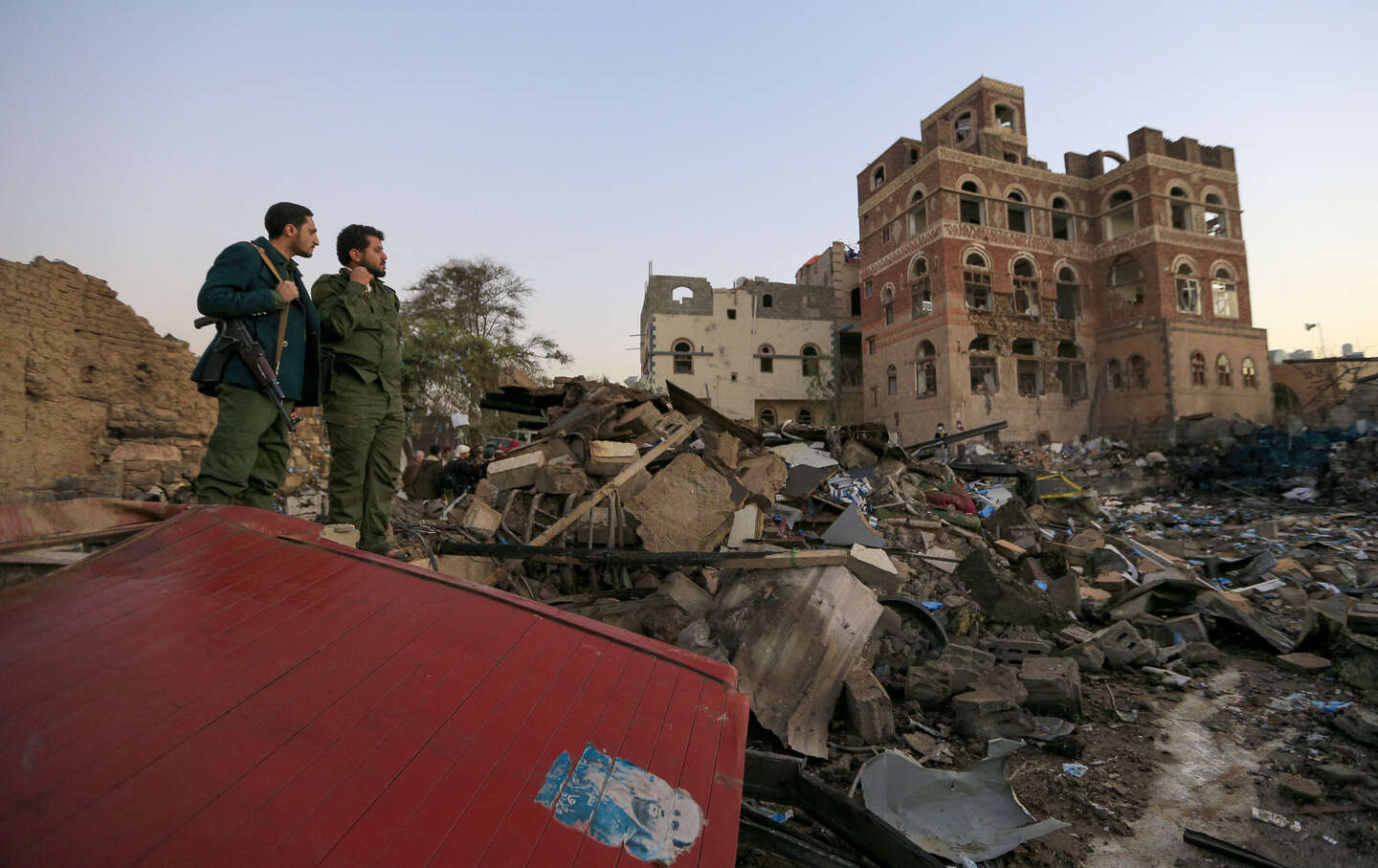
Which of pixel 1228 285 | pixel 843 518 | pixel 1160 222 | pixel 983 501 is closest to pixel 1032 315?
pixel 1160 222

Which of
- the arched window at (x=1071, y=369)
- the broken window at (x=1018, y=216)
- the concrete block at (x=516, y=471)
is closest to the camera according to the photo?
the concrete block at (x=516, y=471)

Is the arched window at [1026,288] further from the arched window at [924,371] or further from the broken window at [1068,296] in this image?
the arched window at [924,371]

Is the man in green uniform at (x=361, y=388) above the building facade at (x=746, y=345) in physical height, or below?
below

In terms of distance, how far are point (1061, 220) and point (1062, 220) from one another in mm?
41

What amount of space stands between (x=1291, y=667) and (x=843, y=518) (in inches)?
123

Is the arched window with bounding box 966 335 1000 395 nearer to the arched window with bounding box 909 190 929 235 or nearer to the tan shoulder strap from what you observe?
the arched window with bounding box 909 190 929 235

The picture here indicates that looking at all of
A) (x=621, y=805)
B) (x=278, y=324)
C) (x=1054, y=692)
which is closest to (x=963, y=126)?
(x=1054, y=692)

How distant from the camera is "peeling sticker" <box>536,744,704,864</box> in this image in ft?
3.54

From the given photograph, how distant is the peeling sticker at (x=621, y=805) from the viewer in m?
1.08

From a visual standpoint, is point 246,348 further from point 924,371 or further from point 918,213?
point 918,213

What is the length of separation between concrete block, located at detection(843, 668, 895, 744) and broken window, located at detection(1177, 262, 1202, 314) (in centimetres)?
2872

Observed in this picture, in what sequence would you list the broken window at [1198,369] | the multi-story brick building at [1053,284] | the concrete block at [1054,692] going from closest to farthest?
1. the concrete block at [1054,692]
2. the multi-story brick building at [1053,284]
3. the broken window at [1198,369]

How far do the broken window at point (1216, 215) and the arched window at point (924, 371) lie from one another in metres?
13.1

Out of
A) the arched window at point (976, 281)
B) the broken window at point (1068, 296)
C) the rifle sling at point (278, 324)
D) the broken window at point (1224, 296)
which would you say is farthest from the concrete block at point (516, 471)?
the broken window at point (1224, 296)
